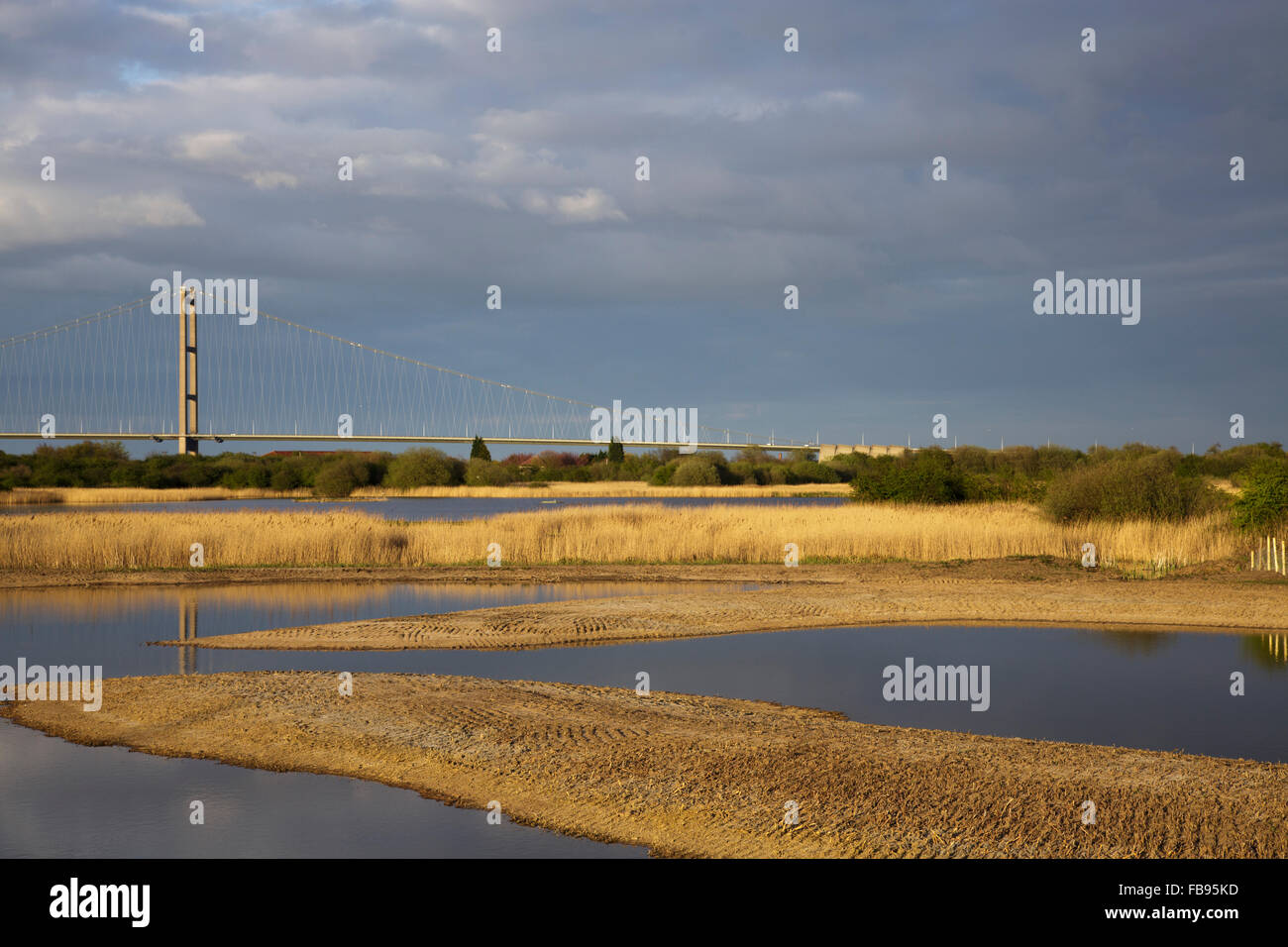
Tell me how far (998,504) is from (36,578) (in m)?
23.9

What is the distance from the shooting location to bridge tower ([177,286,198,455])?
5994cm

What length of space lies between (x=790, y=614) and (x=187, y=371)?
183ft

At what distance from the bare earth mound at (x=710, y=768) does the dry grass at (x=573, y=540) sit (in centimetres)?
1189

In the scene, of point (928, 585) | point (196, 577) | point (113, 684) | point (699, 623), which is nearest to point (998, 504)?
point (928, 585)

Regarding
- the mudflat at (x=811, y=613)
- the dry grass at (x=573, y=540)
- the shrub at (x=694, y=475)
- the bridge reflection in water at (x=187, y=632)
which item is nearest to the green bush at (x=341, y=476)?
the shrub at (x=694, y=475)

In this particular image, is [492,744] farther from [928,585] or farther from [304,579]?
[304,579]

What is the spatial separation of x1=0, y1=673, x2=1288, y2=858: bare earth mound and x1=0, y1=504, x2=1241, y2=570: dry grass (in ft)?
39.0

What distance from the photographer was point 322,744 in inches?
281

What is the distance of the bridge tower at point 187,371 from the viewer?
197ft

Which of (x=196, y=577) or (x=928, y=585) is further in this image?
(x=196, y=577)

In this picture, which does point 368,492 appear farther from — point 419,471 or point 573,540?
point 573,540

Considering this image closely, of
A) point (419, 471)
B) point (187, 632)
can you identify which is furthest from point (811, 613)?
point (419, 471)

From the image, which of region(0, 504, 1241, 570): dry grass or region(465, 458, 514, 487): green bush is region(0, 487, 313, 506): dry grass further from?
region(0, 504, 1241, 570): dry grass

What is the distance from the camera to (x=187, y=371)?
61219mm
